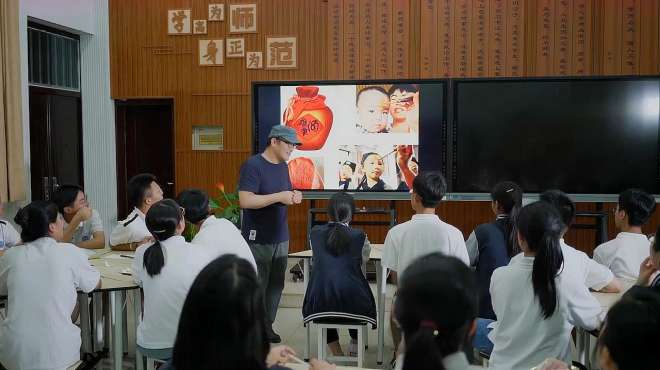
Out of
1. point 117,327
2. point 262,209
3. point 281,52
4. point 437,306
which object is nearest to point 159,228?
point 117,327

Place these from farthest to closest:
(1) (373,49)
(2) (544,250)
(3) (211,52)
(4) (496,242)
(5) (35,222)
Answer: (3) (211,52), (1) (373,49), (4) (496,242), (5) (35,222), (2) (544,250)

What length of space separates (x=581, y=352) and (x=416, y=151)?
261cm

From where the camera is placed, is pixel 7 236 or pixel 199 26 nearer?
pixel 7 236

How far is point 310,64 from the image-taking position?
19.6 feet

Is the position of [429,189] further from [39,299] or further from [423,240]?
[39,299]

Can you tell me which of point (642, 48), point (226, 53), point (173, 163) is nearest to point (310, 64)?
point (226, 53)

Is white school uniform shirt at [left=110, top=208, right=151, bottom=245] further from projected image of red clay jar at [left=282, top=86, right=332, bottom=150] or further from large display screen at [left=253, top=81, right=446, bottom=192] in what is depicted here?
projected image of red clay jar at [left=282, top=86, right=332, bottom=150]

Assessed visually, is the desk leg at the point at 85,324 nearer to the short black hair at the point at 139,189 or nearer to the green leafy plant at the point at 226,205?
the short black hair at the point at 139,189

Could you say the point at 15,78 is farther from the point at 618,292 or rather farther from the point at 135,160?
the point at 618,292

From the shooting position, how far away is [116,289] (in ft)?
9.07

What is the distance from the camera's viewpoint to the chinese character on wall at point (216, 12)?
607cm

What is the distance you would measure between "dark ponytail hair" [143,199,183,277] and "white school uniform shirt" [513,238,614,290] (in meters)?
1.41

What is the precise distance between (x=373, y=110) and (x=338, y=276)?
248 cm

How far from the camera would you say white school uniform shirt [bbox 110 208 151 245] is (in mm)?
3529
